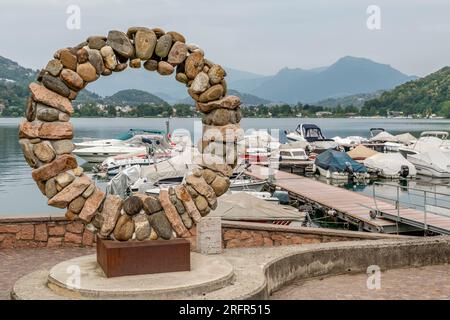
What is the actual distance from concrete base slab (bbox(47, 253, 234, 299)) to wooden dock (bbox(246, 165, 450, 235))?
1200cm

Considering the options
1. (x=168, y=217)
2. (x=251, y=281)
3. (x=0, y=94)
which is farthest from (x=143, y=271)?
(x=0, y=94)

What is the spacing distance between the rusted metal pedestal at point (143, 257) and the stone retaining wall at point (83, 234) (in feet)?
9.77

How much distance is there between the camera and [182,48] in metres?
9.72

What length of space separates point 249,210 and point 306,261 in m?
9.79

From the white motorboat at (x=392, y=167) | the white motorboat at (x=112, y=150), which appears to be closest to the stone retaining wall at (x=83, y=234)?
the white motorboat at (x=392, y=167)

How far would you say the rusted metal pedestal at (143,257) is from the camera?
29.5 feet

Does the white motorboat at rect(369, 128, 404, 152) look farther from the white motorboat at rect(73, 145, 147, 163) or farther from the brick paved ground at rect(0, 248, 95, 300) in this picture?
the brick paved ground at rect(0, 248, 95, 300)

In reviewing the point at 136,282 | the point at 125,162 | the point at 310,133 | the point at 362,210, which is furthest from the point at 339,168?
the point at 136,282

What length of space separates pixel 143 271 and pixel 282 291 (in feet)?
8.07

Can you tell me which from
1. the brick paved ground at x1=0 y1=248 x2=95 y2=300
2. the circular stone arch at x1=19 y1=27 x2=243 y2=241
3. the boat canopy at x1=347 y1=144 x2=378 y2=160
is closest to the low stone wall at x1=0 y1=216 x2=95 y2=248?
the brick paved ground at x1=0 y1=248 x2=95 y2=300

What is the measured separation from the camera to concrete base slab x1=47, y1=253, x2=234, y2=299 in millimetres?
8281

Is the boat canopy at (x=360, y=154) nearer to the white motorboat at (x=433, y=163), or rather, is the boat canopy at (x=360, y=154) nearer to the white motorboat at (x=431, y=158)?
the white motorboat at (x=431, y=158)

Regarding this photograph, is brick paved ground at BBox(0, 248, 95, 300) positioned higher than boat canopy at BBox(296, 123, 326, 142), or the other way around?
boat canopy at BBox(296, 123, 326, 142)

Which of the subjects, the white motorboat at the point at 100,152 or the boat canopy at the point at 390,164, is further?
the white motorboat at the point at 100,152
